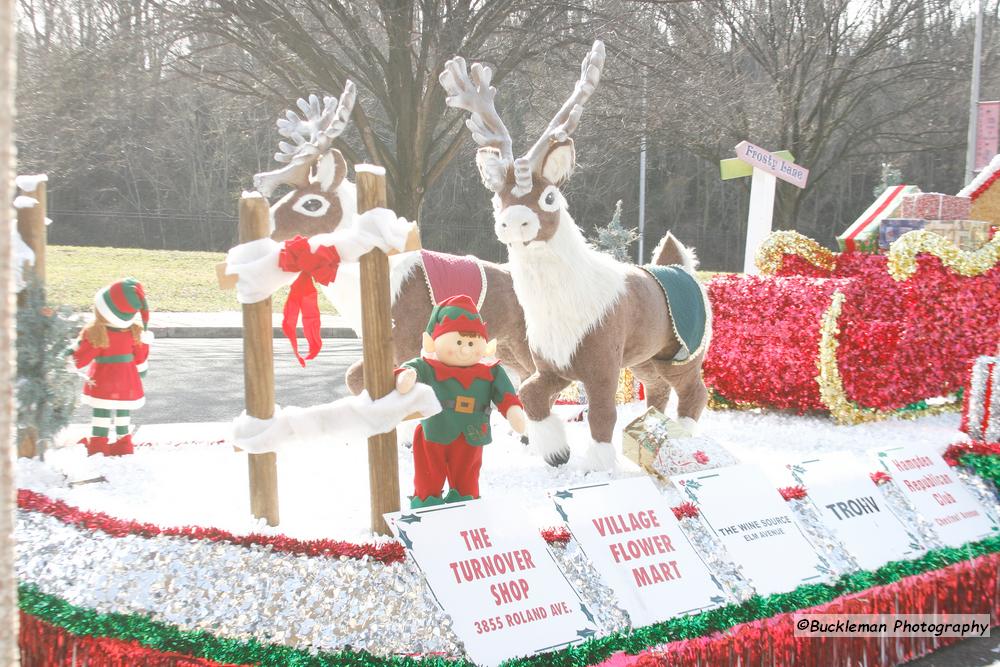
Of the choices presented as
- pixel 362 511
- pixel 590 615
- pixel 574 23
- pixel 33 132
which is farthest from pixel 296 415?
pixel 33 132

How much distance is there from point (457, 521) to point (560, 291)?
159 cm

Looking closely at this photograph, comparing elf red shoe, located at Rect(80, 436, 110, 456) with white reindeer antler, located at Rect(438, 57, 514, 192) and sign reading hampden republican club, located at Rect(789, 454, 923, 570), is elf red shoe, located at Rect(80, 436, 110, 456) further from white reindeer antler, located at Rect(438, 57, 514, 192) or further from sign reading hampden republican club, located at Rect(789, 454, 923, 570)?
sign reading hampden republican club, located at Rect(789, 454, 923, 570)

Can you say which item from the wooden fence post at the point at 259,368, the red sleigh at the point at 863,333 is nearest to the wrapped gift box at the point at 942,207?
the red sleigh at the point at 863,333

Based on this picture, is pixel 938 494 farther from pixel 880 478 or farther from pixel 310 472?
pixel 310 472

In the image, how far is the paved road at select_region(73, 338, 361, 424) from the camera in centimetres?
685

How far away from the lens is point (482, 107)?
150 inches

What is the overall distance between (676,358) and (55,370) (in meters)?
2.95

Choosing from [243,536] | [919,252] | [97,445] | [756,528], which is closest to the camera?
[243,536]

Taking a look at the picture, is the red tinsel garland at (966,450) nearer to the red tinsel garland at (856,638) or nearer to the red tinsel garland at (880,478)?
the red tinsel garland at (880,478)

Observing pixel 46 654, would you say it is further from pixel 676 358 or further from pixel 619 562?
pixel 676 358

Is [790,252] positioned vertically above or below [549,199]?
below

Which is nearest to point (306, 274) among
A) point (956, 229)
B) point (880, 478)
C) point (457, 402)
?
point (457, 402)

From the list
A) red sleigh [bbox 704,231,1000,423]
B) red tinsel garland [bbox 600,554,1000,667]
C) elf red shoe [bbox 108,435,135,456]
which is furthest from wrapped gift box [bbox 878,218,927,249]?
elf red shoe [bbox 108,435,135,456]

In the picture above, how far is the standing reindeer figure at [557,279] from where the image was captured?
3.72 metres
